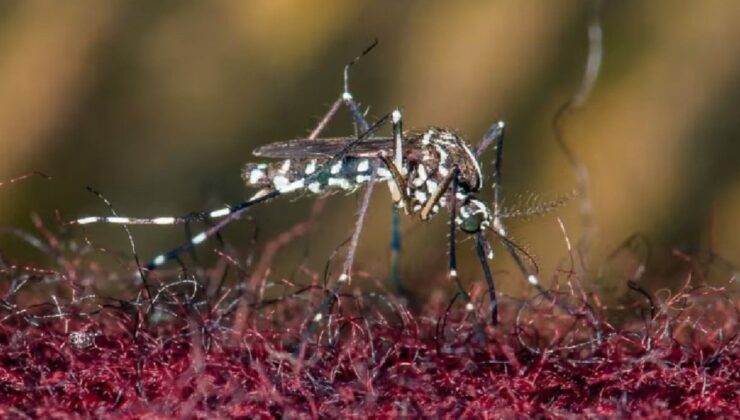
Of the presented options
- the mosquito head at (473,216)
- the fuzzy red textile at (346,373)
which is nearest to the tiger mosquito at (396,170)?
the mosquito head at (473,216)

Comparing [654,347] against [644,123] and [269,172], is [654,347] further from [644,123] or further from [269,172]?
[644,123]

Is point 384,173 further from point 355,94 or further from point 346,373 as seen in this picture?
point 355,94

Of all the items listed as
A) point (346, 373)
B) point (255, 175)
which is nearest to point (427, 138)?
point (255, 175)

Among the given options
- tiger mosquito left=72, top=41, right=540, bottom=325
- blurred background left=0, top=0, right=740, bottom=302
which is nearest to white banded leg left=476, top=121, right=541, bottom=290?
tiger mosquito left=72, top=41, right=540, bottom=325

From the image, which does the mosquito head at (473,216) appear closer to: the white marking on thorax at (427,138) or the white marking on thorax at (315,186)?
the white marking on thorax at (427,138)

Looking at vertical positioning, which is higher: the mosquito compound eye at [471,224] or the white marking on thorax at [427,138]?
the white marking on thorax at [427,138]

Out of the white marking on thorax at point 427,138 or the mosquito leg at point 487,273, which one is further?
the white marking on thorax at point 427,138

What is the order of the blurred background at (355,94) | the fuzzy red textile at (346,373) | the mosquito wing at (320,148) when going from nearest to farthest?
the fuzzy red textile at (346,373) < the mosquito wing at (320,148) < the blurred background at (355,94)
